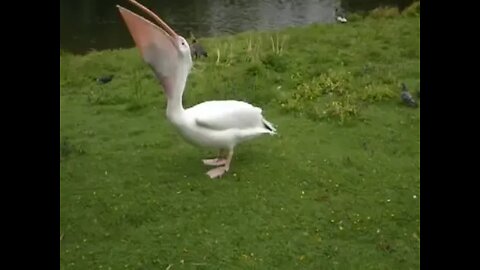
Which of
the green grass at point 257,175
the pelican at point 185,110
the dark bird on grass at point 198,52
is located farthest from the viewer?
the dark bird on grass at point 198,52

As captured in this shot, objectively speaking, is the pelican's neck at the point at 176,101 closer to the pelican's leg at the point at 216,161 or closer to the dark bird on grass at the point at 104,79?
the pelican's leg at the point at 216,161

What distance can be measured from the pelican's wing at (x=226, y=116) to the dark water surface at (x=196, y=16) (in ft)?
29.6

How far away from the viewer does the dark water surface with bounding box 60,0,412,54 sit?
50.9 ft

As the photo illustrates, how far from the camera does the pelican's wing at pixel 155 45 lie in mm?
4930

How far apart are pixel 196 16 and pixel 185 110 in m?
12.7

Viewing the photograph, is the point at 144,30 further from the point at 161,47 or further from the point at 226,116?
the point at 226,116

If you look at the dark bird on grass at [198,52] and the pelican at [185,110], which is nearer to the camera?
the pelican at [185,110]

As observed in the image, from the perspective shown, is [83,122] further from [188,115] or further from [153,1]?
[153,1]

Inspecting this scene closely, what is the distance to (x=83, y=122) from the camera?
7559mm

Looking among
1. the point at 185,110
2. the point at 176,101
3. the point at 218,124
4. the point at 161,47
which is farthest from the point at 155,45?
the point at 218,124

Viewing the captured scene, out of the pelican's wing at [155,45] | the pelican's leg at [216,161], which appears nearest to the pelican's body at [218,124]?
the pelican's leg at [216,161]

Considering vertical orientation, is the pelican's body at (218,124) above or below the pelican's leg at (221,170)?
above

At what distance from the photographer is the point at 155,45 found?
16.7 feet

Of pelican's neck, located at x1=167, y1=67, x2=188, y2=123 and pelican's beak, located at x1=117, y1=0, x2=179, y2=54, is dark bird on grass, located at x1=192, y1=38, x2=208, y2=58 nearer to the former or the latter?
pelican's neck, located at x1=167, y1=67, x2=188, y2=123
